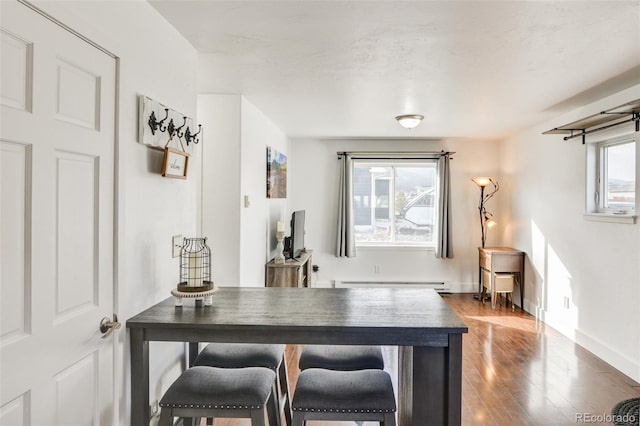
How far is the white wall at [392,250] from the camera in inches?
235

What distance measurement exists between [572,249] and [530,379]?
164 centimetres

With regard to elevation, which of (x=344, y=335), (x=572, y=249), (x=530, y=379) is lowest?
(x=530, y=379)

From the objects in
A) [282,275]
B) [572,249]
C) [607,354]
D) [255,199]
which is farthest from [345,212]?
[607,354]

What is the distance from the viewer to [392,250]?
237 inches

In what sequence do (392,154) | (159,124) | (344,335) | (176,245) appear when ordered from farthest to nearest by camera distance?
(392,154), (176,245), (159,124), (344,335)

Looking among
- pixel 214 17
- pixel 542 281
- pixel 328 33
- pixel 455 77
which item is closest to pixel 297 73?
pixel 328 33

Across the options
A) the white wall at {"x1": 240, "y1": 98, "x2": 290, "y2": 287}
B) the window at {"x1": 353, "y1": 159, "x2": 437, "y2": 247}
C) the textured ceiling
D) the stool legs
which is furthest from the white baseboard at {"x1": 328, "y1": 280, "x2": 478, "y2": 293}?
the stool legs

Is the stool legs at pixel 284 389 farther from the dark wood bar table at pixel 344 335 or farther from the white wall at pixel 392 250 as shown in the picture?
the white wall at pixel 392 250

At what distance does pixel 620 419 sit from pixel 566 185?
2.45 m

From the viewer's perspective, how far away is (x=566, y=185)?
13.7 ft

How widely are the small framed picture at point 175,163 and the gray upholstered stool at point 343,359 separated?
118 cm

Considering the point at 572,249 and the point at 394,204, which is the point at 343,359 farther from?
the point at 394,204

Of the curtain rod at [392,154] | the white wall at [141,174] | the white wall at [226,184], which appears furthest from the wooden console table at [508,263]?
the white wall at [141,174]

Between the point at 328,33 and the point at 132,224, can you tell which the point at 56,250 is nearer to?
the point at 132,224
